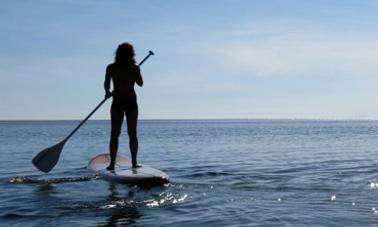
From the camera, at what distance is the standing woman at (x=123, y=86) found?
9.04m

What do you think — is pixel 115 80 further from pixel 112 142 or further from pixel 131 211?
pixel 131 211

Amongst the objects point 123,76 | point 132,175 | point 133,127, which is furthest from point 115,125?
point 132,175

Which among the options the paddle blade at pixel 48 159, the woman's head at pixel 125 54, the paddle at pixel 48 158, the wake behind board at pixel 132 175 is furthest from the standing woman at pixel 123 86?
the paddle blade at pixel 48 159

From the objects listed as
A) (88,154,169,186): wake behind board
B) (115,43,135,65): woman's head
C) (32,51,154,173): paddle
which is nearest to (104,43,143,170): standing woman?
(115,43,135,65): woman's head

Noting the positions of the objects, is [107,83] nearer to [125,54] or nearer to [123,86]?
[123,86]

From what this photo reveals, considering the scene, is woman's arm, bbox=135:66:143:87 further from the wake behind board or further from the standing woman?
the wake behind board

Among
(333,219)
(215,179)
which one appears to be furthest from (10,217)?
(215,179)

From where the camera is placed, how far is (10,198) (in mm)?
7902

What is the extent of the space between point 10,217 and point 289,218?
3323mm

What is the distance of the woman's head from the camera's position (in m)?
8.98

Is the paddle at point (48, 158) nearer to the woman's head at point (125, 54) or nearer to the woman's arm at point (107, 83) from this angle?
the woman's arm at point (107, 83)

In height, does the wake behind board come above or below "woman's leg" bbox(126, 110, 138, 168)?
below

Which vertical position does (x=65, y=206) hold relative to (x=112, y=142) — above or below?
below

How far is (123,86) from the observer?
9.15 m
